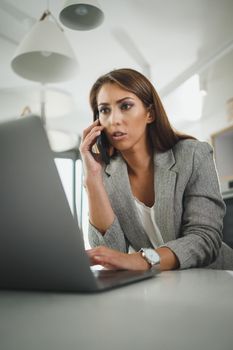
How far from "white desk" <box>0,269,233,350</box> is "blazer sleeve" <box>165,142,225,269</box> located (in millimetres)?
430

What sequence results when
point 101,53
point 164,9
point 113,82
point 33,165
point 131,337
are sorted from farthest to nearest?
point 101,53, point 164,9, point 113,82, point 33,165, point 131,337

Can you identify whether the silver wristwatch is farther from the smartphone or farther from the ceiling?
the ceiling

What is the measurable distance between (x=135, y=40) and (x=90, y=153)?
226 cm

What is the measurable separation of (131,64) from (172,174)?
9.24 feet

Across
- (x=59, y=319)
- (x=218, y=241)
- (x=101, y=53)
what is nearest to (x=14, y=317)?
(x=59, y=319)

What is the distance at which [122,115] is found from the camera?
123 cm

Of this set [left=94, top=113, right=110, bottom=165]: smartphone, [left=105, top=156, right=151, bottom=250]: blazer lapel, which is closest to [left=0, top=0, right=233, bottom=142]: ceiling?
[left=94, top=113, right=110, bottom=165]: smartphone

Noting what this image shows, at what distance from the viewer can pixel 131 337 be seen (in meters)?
0.22

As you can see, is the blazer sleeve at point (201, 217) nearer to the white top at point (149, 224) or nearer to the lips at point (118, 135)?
the white top at point (149, 224)

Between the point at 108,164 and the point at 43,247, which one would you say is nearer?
the point at 43,247

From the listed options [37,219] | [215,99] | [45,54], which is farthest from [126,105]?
[215,99]

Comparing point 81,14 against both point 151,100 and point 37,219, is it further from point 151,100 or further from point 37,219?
point 37,219

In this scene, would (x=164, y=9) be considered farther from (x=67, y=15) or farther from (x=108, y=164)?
(x=108, y=164)

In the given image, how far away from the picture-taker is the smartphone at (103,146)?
1.29 m
